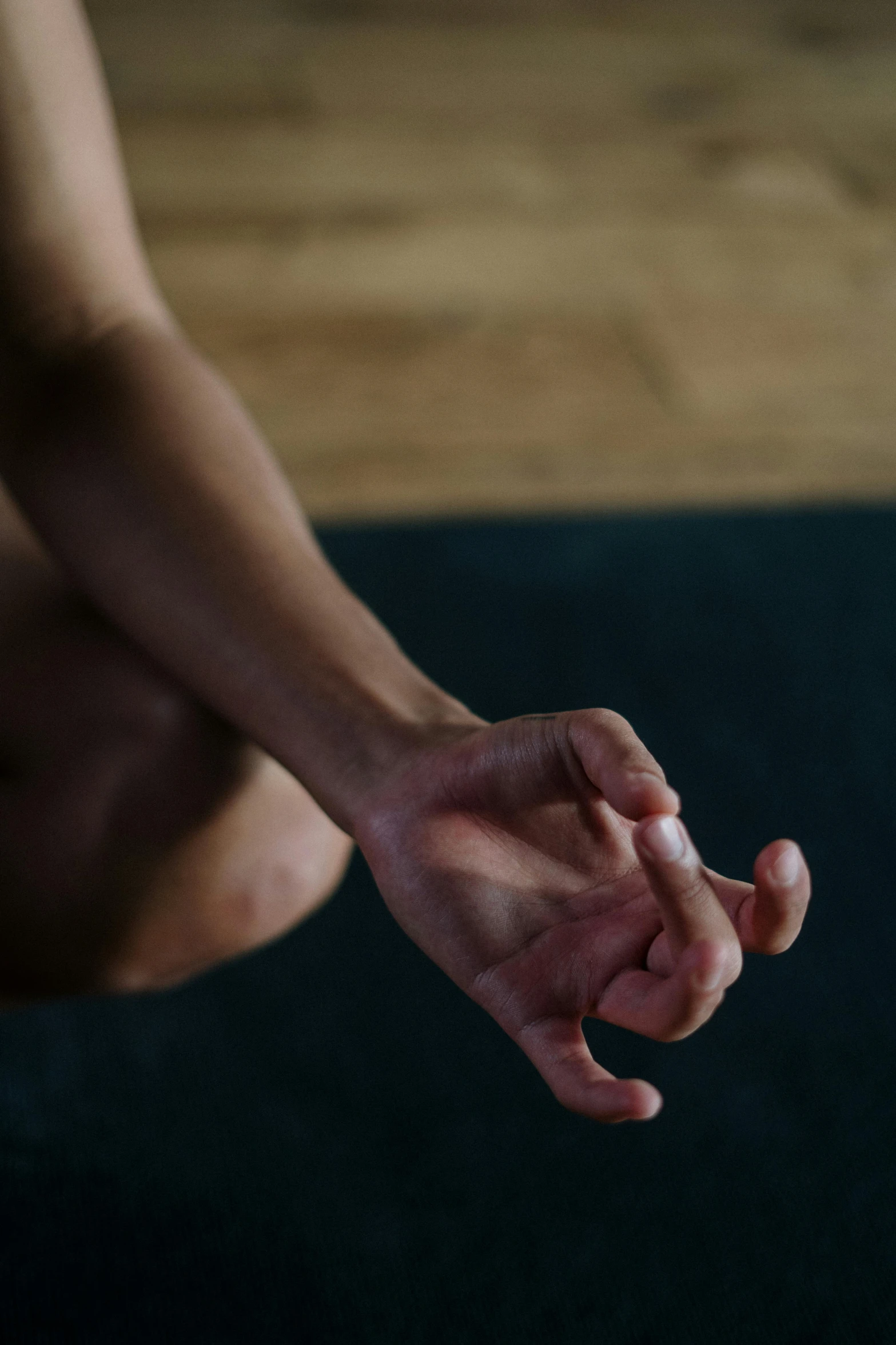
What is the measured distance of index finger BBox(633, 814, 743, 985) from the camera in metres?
0.45

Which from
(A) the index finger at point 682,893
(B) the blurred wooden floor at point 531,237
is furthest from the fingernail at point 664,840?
(B) the blurred wooden floor at point 531,237

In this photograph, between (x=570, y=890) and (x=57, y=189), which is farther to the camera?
(x=57, y=189)

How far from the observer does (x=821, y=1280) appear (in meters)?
0.79

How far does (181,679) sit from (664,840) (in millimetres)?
365

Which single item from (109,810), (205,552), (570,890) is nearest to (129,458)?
(205,552)

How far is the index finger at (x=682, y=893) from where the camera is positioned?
0.45 m

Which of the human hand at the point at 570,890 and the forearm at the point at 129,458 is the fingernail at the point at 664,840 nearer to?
the human hand at the point at 570,890

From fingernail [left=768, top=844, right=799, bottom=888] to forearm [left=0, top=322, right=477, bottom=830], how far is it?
0.21 m

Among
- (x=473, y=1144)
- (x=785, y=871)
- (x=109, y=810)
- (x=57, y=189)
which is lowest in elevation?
(x=473, y=1144)

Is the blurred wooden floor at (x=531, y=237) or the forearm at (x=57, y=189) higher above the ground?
the forearm at (x=57, y=189)

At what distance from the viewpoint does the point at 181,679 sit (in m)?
0.74

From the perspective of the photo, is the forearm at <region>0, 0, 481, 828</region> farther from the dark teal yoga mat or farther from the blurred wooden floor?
the blurred wooden floor

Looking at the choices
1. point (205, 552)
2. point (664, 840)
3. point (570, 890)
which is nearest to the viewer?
point (664, 840)

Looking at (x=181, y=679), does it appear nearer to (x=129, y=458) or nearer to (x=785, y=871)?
(x=129, y=458)
